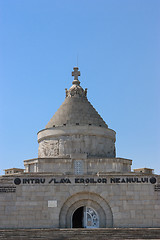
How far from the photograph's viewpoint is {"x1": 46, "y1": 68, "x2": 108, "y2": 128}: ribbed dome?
2975 centimetres

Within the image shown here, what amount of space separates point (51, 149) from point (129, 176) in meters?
9.96

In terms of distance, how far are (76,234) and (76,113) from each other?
46.0ft

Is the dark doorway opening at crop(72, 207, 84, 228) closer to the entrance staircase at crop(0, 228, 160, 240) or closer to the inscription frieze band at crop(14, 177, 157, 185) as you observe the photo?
the inscription frieze band at crop(14, 177, 157, 185)

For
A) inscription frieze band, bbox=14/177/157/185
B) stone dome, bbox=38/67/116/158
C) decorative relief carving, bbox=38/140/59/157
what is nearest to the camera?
inscription frieze band, bbox=14/177/157/185

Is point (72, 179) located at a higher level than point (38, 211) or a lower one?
higher

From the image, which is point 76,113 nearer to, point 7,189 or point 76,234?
point 7,189

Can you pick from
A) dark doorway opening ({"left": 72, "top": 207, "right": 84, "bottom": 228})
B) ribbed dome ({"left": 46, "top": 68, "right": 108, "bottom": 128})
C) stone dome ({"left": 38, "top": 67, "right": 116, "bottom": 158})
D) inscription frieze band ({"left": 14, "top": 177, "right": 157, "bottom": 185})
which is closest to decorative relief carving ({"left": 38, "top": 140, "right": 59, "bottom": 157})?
stone dome ({"left": 38, "top": 67, "right": 116, "bottom": 158})

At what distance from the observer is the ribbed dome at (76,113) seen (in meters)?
29.8

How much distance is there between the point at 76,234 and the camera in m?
18.4

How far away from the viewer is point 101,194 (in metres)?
20.4

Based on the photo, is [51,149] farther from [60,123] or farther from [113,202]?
[113,202]

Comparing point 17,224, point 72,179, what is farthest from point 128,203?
point 17,224

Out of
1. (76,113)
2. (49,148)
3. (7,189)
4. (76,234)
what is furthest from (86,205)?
(76,113)

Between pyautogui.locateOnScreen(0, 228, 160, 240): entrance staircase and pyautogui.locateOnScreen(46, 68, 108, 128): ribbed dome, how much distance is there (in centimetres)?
1216
